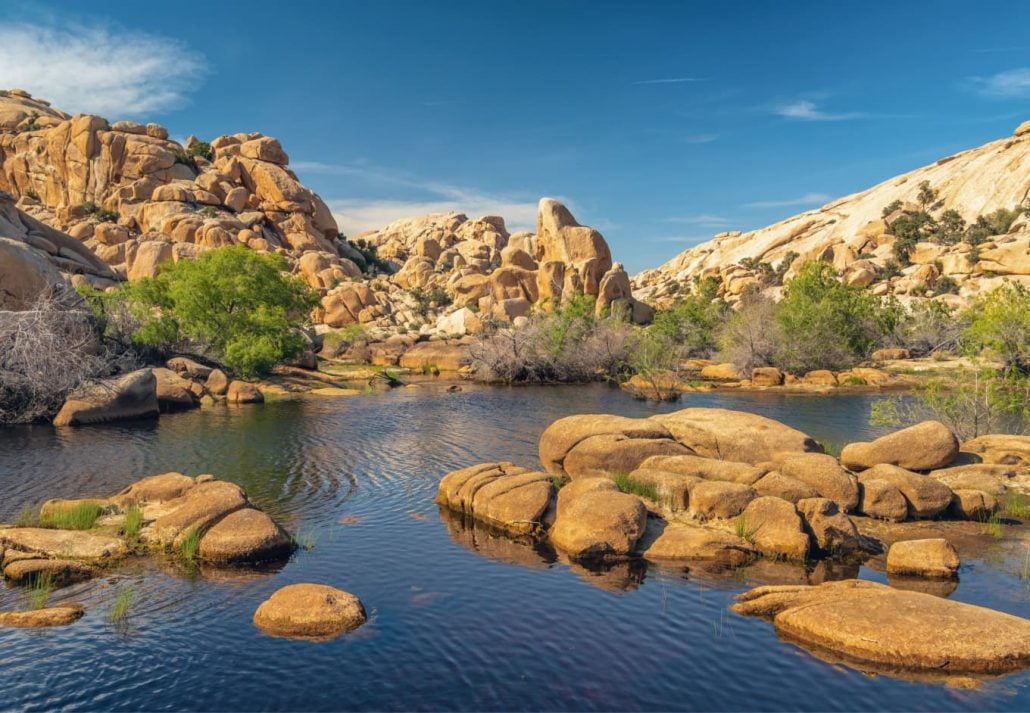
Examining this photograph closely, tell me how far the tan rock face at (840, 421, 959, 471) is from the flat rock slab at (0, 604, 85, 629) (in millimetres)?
20059

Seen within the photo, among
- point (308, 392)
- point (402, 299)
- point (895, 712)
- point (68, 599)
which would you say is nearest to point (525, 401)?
point (308, 392)

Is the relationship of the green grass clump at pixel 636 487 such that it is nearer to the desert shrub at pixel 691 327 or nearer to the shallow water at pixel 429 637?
the shallow water at pixel 429 637

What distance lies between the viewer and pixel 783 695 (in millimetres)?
9992

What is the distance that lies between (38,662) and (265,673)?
3.47 m

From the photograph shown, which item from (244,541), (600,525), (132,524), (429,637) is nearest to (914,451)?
(600,525)

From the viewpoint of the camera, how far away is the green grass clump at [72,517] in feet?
53.6

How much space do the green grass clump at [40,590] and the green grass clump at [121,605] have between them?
1.16m

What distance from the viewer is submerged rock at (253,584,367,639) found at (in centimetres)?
1184

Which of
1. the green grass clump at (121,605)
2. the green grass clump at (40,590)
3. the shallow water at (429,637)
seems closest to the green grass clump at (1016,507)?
the shallow water at (429,637)

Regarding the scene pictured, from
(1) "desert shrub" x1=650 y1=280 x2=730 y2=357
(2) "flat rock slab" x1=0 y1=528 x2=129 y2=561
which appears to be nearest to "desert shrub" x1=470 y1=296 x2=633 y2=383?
(1) "desert shrub" x1=650 y1=280 x2=730 y2=357

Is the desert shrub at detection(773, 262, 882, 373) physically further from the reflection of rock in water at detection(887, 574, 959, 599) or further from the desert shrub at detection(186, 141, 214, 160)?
the desert shrub at detection(186, 141, 214, 160)

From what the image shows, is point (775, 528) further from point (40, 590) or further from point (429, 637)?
point (40, 590)

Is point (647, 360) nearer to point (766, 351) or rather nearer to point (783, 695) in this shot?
point (766, 351)

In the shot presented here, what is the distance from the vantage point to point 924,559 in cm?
1449
